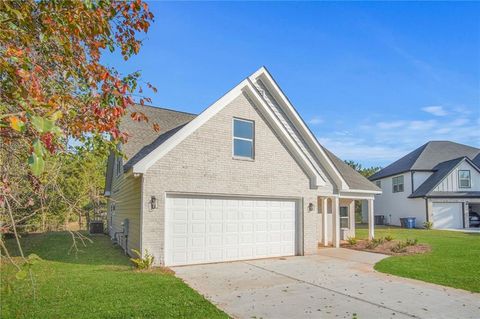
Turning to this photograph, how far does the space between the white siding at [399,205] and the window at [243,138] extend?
80.4 feet

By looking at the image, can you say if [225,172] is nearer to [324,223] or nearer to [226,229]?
[226,229]

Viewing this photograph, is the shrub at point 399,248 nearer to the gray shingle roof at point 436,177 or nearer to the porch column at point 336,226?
the porch column at point 336,226

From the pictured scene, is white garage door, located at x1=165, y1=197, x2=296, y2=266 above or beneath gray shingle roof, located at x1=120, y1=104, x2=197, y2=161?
beneath

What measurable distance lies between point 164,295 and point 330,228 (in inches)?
506

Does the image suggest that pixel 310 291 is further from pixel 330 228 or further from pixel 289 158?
pixel 330 228

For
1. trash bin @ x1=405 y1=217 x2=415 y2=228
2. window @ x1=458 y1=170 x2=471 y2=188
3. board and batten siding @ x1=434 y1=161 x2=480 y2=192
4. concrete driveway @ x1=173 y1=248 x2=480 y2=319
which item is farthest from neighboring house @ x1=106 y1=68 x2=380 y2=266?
window @ x1=458 y1=170 x2=471 y2=188

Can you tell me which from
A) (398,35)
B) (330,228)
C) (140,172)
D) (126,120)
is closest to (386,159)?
(330,228)

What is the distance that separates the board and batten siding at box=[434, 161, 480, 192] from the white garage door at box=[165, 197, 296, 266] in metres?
23.3

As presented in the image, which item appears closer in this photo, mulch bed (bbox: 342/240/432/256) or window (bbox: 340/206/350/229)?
mulch bed (bbox: 342/240/432/256)

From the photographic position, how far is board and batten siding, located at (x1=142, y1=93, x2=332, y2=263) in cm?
1098

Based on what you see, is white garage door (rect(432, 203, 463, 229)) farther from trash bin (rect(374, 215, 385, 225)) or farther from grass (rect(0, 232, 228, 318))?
grass (rect(0, 232, 228, 318))

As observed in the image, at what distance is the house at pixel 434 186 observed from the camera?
102 feet

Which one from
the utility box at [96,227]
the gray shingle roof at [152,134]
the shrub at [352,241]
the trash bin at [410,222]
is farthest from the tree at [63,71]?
the trash bin at [410,222]

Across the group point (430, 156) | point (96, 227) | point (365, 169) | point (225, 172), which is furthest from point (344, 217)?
point (365, 169)
